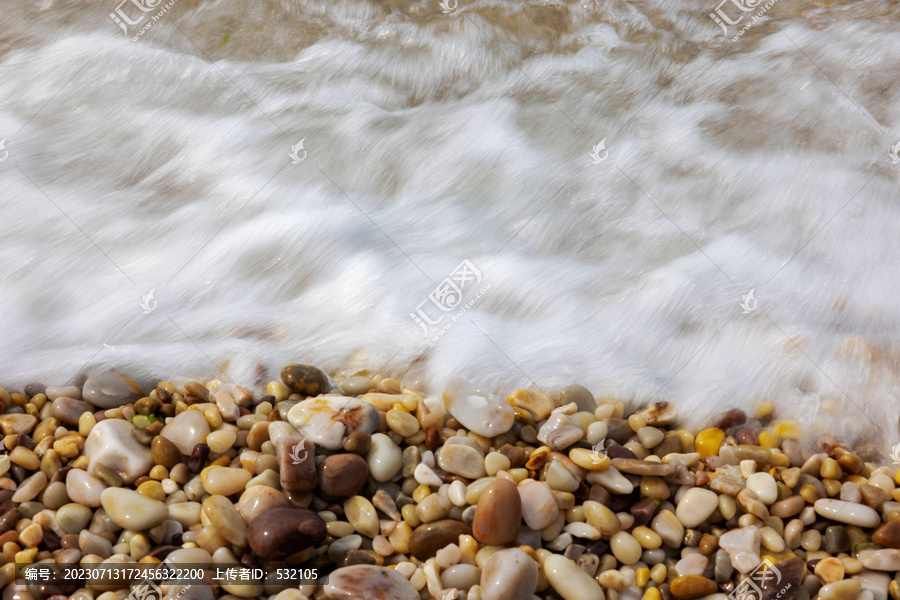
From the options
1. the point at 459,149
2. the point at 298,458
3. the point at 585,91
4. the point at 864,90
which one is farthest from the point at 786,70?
the point at 298,458

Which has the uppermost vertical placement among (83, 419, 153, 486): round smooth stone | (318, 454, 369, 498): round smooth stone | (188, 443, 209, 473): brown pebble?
(318, 454, 369, 498): round smooth stone

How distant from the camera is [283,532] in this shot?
6.46 ft

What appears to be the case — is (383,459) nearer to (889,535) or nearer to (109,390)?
(109,390)

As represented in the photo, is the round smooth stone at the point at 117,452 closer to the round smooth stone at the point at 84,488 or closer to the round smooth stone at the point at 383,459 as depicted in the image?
the round smooth stone at the point at 84,488

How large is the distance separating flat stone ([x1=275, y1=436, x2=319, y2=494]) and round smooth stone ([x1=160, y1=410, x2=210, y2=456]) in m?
0.35

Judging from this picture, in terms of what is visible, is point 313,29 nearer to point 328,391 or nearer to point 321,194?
point 321,194

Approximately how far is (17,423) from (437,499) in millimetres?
1620

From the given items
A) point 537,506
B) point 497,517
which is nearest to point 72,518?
point 497,517

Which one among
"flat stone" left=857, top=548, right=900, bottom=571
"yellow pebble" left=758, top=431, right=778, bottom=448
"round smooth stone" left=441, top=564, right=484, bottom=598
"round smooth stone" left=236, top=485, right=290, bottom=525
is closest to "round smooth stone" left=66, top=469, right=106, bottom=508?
"round smooth stone" left=236, top=485, right=290, bottom=525

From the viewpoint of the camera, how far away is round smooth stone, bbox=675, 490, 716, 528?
2148mm

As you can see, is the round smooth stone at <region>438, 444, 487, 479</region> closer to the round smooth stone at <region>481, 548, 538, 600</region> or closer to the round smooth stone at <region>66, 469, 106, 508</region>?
the round smooth stone at <region>481, 548, 538, 600</region>

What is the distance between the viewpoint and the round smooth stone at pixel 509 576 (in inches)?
74.8

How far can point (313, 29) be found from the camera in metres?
5.18

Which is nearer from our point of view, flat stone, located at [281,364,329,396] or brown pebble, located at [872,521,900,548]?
brown pebble, located at [872,521,900,548]
